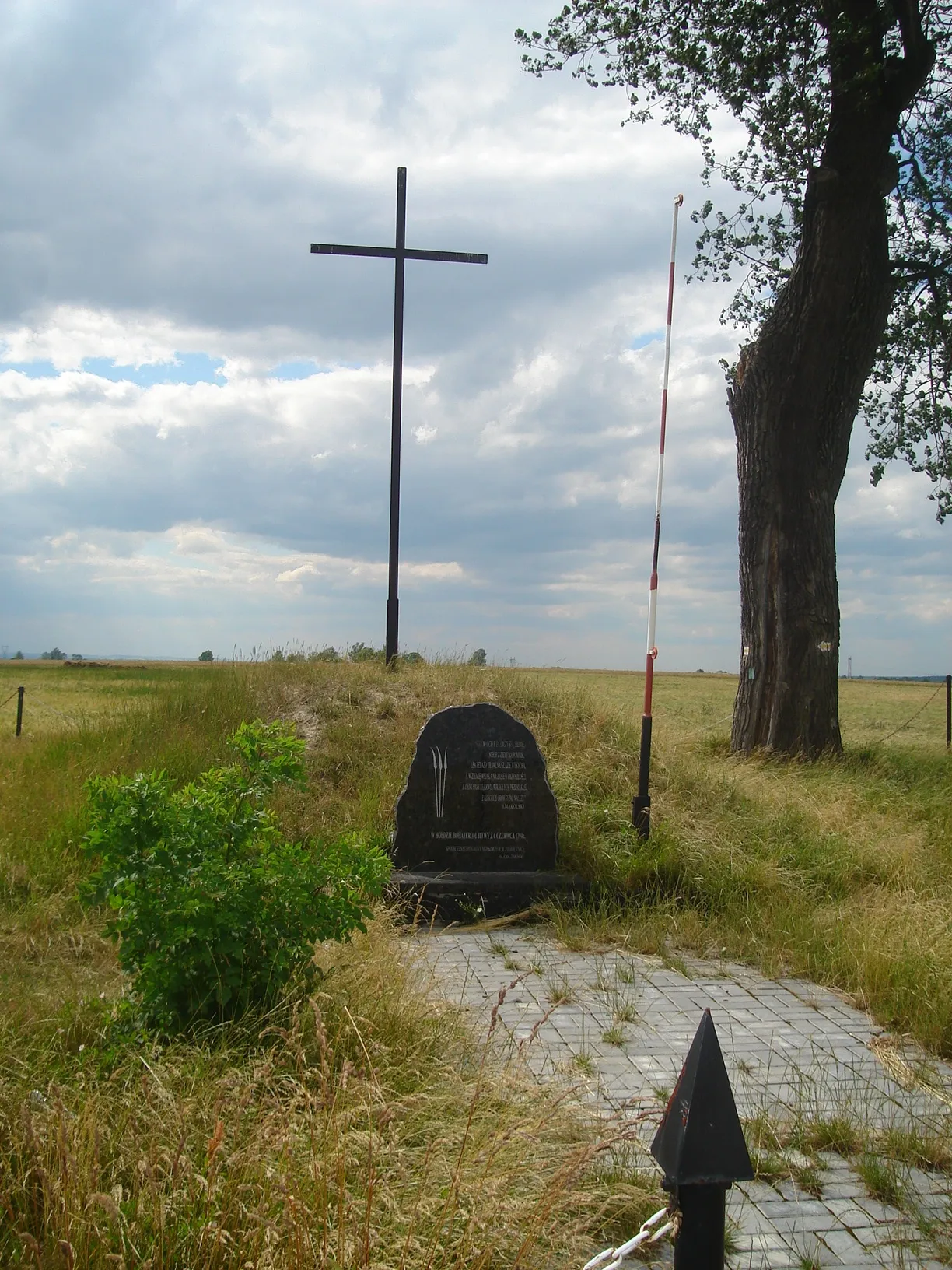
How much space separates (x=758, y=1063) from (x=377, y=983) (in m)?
1.80

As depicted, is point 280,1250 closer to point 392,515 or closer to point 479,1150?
point 479,1150

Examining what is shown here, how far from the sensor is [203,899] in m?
3.88

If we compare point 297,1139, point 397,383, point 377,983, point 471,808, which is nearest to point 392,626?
point 397,383

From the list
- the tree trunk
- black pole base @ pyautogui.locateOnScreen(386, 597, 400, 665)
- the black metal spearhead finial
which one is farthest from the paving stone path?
the tree trunk

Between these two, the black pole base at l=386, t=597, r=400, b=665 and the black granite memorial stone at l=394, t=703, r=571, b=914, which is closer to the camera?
the black granite memorial stone at l=394, t=703, r=571, b=914

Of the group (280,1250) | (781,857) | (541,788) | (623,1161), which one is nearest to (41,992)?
(280,1250)

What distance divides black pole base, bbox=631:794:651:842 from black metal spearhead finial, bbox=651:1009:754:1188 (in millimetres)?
6279

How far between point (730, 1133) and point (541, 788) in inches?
238

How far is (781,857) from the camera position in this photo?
827 centimetres

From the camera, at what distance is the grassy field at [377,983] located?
9.20 feet

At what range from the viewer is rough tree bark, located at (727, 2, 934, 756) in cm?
1336

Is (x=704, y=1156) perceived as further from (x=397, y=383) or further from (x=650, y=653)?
(x=397, y=383)

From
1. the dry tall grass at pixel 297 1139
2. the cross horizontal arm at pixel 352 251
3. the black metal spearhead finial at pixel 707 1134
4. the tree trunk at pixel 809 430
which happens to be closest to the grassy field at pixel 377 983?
the dry tall grass at pixel 297 1139

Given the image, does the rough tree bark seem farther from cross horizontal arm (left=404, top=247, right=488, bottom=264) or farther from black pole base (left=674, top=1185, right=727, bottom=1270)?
black pole base (left=674, top=1185, right=727, bottom=1270)
